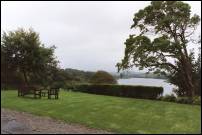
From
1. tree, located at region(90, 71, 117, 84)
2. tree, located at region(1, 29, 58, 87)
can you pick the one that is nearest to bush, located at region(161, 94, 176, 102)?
tree, located at region(1, 29, 58, 87)

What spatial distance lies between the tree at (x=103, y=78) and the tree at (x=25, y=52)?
25.5 feet

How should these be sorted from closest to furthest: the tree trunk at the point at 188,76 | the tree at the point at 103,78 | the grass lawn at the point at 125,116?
1. the grass lawn at the point at 125,116
2. the tree trunk at the point at 188,76
3. the tree at the point at 103,78

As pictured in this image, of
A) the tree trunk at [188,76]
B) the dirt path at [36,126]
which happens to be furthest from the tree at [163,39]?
the dirt path at [36,126]

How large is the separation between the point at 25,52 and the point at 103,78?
37.7ft

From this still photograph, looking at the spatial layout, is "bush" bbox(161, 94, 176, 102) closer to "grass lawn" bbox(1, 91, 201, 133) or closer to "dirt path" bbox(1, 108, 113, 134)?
"grass lawn" bbox(1, 91, 201, 133)

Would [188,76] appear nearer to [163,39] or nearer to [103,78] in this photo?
[163,39]

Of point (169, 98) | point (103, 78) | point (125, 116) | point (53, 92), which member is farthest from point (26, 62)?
point (125, 116)

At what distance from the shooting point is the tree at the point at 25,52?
41.4 meters

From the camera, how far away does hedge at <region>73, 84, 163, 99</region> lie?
3190 centimetres

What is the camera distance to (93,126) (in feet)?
→ 50.6

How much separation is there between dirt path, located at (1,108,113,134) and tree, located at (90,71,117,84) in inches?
1194

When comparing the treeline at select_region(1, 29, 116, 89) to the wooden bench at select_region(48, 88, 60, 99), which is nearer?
the wooden bench at select_region(48, 88, 60, 99)

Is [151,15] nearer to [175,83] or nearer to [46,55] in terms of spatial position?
[175,83]

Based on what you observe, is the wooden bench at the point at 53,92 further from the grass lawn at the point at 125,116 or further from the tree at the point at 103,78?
the tree at the point at 103,78
